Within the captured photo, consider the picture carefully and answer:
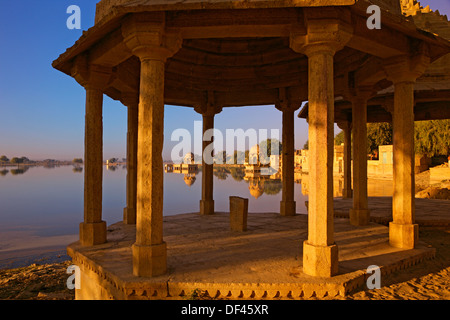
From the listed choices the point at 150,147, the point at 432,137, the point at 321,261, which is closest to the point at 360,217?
the point at 321,261

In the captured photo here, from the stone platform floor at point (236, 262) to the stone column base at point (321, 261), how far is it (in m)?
0.12

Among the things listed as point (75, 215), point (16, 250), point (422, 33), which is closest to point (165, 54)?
point (422, 33)

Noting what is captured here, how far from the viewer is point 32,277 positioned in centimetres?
1059

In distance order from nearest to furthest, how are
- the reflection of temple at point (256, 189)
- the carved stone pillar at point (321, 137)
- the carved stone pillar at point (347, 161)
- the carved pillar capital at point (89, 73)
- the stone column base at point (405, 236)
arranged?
the carved stone pillar at point (321, 137), the stone column base at point (405, 236), the carved pillar capital at point (89, 73), the carved stone pillar at point (347, 161), the reflection of temple at point (256, 189)

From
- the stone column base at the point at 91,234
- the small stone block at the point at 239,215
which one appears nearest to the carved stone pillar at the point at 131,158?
the stone column base at the point at 91,234

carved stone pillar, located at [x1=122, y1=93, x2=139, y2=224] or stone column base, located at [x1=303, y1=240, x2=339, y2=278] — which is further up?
carved stone pillar, located at [x1=122, y1=93, x2=139, y2=224]

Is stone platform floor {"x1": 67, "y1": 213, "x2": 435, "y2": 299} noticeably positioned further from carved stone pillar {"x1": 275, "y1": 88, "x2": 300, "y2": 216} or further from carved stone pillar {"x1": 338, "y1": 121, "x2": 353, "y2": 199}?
carved stone pillar {"x1": 338, "y1": 121, "x2": 353, "y2": 199}

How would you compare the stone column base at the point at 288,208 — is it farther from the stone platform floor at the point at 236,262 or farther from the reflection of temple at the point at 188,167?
the reflection of temple at the point at 188,167

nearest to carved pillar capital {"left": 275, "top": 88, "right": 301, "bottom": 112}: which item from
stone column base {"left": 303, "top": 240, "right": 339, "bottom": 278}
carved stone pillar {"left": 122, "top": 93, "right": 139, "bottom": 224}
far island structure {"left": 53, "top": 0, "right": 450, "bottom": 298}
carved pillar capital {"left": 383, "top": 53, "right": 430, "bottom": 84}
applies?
far island structure {"left": 53, "top": 0, "right": 450, "bottom": 298}

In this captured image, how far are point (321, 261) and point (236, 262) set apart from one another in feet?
4.68

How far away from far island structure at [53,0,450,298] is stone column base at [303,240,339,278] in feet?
0.05

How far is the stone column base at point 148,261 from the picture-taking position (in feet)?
14.1

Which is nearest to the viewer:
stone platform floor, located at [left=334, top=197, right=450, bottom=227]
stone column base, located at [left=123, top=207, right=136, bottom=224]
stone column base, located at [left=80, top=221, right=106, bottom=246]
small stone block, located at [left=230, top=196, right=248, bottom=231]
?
stone column base, located at [left=80, top=221, right=106, bottom=246]

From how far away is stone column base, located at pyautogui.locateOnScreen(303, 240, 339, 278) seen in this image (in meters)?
4.26
